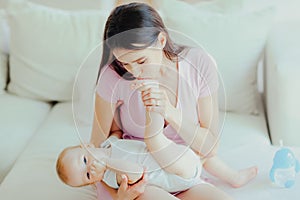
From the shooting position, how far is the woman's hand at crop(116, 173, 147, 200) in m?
1.18

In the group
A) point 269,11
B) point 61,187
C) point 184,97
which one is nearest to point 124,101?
point 184,97

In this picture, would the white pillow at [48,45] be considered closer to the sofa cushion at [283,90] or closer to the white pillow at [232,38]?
the white pillow at [232,38]

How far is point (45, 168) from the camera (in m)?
1.46

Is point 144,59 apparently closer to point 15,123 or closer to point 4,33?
point 15,123

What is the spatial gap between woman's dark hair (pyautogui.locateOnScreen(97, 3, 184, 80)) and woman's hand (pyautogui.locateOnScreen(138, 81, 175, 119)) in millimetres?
39

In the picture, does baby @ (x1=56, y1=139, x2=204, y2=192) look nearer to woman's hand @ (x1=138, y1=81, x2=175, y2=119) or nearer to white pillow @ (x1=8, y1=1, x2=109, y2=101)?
woman's hand @ (x1=138, y1=81, x2=175, y2=119)

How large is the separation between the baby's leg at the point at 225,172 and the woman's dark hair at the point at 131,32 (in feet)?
1.02

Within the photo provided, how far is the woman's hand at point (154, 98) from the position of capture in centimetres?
112

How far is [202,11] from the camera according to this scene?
68.9 inches

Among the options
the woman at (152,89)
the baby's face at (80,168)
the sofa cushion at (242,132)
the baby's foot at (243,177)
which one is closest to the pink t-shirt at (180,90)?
the woman at (152,89)

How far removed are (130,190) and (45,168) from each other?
14.2 inches

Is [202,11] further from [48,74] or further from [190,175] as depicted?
[190,175]

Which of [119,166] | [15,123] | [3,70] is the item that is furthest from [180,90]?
[3,70]

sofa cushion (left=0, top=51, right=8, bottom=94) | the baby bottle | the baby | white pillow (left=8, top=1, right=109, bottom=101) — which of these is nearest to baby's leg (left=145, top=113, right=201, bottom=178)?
the baby
